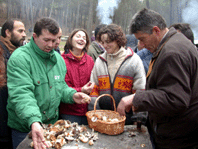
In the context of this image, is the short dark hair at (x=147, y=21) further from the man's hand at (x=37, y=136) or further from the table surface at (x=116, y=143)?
the man's hand at (x=37, y=136)

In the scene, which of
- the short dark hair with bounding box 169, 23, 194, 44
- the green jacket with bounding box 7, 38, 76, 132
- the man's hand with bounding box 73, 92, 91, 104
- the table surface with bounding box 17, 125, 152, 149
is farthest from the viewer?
the short dark hair with bounding box 169, 23, 194, 44

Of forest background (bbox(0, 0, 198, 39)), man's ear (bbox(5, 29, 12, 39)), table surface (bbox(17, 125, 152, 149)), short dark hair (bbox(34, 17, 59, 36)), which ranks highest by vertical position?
forest background (bbox(0, 0, 198, 39))

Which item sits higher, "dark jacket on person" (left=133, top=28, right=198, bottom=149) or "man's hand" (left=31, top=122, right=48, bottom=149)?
"dark jacket on person" (left=133, top=28, right=198, bottom=149)

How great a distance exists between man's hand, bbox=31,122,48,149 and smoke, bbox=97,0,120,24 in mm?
9005

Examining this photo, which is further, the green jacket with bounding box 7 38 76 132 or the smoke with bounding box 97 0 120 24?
the smoke with bounding box 97 0 120 24

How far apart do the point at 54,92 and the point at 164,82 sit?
1.30m

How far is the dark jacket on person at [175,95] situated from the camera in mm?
1307

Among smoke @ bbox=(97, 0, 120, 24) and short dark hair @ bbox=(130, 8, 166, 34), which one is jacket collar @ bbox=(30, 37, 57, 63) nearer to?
short dark hair @ bbox=(130, 8, 166, 34)

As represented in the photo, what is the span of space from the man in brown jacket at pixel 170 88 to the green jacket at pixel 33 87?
0.88 m

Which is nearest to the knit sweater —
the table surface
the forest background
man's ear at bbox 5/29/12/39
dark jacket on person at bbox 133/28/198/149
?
the table surface

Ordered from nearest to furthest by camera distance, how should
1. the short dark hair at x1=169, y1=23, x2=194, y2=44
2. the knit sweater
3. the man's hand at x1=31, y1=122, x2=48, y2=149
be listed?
the man's hand at x1=31, y1=122, x2=48, y2=149, the knit sweater, the short dark hair at x1=169, y1=23, x2=194, y2=44

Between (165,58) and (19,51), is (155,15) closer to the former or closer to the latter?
(165,58)

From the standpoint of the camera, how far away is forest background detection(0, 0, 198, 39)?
17.4ft

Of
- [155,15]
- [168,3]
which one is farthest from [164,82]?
[168,3]
